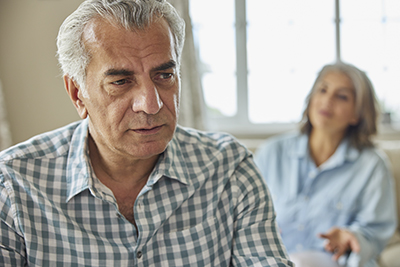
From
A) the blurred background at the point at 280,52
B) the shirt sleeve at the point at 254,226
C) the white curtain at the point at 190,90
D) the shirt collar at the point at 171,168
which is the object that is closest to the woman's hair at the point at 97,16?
the shirt collar at the point at 171,168

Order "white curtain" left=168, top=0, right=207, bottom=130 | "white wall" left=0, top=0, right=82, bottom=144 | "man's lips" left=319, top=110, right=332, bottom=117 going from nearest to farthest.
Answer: "white wall" left=0, top=0, right=82, bottom=144
"man's lips" left=319, top=110, right=332, bottom=117
"white curtain" left=168, top=0, right=207, bottom=130

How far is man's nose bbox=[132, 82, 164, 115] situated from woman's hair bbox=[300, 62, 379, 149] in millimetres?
1421

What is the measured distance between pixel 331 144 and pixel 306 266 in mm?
707

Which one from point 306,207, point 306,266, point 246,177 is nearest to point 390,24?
point 306,207

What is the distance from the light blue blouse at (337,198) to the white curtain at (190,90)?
35.0 inches

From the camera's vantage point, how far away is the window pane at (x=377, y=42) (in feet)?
10.6

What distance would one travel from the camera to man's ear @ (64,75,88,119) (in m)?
1.10

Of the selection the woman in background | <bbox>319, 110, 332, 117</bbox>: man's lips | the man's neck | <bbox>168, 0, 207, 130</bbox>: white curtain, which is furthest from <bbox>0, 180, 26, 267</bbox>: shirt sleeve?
<bbox>168, 0, 207, 130</bbox>: white curtain

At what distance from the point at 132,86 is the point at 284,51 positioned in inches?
102

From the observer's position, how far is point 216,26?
3385mm

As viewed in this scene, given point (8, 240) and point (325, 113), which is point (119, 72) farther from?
point (325, 113)

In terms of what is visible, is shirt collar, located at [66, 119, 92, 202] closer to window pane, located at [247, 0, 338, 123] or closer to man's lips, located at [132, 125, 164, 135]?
man's lips, located at [132, 125, 164, 135]

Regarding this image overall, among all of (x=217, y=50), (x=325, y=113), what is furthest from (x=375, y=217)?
(x=217, y=50)

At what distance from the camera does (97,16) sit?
0.99 metres
